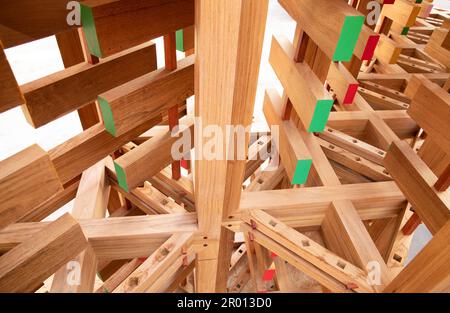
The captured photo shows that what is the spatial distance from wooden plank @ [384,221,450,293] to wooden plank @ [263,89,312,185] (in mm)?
420

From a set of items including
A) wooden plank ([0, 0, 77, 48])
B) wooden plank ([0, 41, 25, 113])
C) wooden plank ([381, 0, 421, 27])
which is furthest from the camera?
wooden plank ([381, 0, 421, 27])

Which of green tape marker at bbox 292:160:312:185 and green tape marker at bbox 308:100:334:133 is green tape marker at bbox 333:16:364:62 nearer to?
green tape marker at bbox 308:100:334:133

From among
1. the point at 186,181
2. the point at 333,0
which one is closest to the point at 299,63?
the point at 333,0

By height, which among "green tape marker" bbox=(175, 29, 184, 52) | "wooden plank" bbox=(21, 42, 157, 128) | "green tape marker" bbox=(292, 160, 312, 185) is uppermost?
"green tape marker" bbox=(175, 29, 184, 52)

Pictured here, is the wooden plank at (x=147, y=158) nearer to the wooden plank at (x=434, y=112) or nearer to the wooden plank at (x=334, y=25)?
the wooden plank at (x=334, y=25)

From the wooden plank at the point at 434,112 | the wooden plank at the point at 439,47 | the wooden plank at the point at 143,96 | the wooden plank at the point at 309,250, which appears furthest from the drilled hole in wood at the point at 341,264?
the wooden plank at the point at 439,47

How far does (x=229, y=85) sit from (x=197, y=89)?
2.7 inches

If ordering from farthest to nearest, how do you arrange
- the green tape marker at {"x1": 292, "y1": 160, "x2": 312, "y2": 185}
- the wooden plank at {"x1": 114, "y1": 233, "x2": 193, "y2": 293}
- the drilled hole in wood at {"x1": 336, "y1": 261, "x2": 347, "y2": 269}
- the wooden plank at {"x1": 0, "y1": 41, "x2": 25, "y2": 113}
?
the green tape marker at {"x1": 292, "y1": 160, "x2": 312, "y2": 185} < the drilled hole in wood at {"x1": 336, "y1": 261, "x2": 347, "y2": 269} < the wooden plank at {"x1": 114, "y1": 233, "x2": 193, "y2": 293} < the wooden plank at {"x1": 0, "y1": 41, "x2": 25, "y2": 113}

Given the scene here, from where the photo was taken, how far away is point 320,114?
0.84 meters

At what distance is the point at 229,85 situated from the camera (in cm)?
60

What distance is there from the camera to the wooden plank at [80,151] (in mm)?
834

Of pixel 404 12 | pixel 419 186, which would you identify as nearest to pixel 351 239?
pixel 419 186

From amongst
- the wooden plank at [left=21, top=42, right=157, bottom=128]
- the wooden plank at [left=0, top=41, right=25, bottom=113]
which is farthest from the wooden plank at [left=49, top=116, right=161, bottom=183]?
the wooden plank at [left=0, top=41, right=25, bottom=113]

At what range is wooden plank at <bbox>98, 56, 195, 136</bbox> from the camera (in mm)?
719
